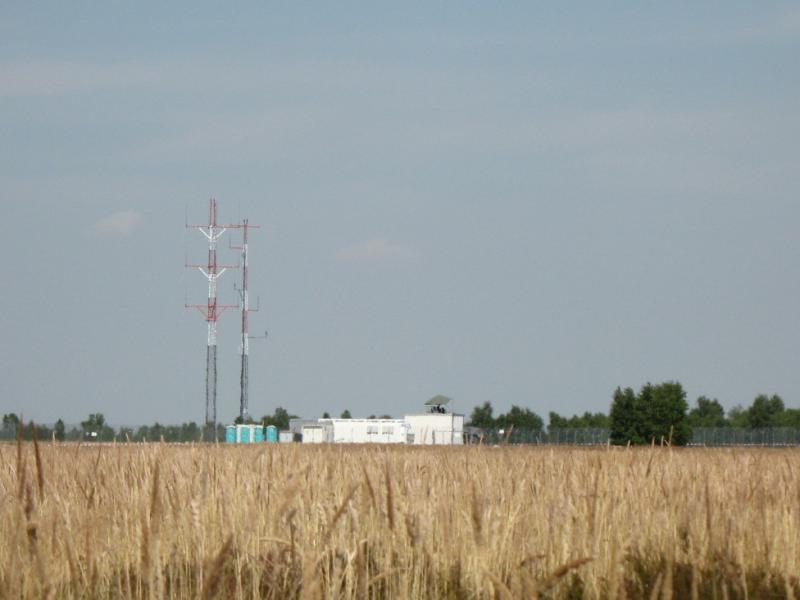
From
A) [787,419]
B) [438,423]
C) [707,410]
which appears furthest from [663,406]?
[707,410]

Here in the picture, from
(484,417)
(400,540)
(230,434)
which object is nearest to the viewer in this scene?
(400,540)

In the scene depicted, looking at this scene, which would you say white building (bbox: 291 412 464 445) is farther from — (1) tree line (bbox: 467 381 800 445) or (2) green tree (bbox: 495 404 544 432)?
(2) green tree (bbox: 495 404 544 432)

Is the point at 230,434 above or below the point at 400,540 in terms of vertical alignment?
below

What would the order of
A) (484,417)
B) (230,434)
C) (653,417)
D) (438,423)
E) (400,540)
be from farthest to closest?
(484,417) → (653,417) → (438,423) → (230,434) → (400,540)

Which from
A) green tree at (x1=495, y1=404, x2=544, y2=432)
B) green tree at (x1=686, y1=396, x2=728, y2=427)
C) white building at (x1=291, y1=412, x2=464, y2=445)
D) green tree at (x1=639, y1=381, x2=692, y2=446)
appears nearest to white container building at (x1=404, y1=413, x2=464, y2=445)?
white building at (x1=291, y1=412, x2=464, y2=445)

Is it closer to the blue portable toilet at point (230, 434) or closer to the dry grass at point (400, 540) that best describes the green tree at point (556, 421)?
the blue portable toilet at point (230, 434)

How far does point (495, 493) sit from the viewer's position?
8.09 metres

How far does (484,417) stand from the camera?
154 metres

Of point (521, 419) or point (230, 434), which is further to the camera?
point (521, 419)

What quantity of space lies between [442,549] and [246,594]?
1.14 meters

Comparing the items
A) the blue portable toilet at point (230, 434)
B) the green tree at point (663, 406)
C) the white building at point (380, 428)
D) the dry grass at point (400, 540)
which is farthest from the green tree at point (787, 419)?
the dry grass at point (400, 540)

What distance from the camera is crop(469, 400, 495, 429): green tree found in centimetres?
15375

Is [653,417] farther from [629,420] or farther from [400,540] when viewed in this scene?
[400,540]

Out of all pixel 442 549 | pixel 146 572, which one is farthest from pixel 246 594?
pixel 146 572
